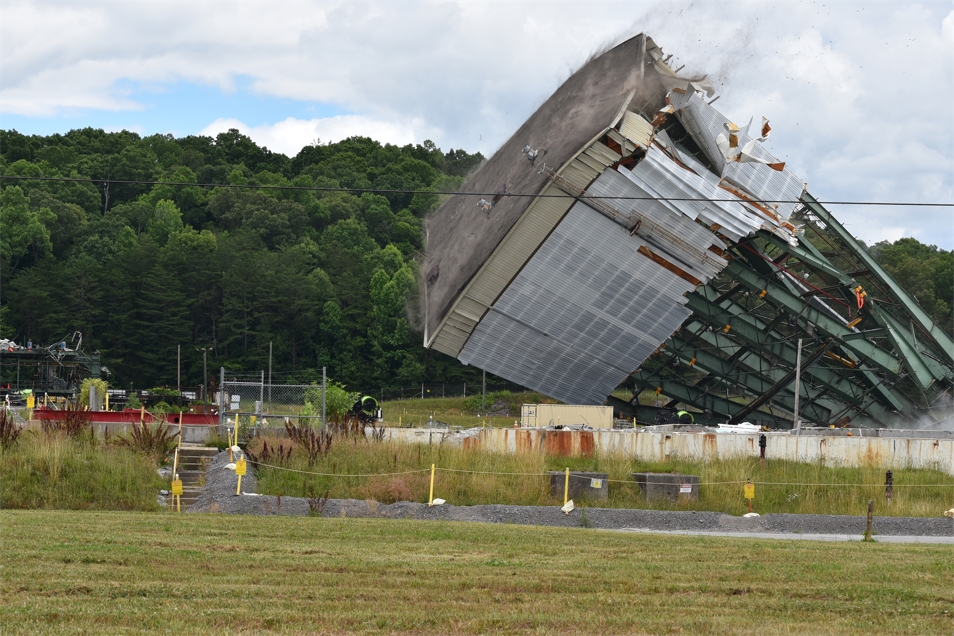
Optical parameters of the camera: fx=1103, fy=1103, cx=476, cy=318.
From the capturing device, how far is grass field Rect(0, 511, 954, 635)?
9.70 m

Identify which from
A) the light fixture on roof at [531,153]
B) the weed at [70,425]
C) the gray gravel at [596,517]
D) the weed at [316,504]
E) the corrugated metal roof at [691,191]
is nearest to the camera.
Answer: the weed at [316,504]

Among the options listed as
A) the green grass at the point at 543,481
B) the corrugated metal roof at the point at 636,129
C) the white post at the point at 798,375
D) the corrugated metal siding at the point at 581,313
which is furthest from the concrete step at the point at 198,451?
the white post at the point at 798,375

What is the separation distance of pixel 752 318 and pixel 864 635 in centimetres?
2566

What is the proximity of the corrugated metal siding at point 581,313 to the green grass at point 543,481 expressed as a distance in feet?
21.4

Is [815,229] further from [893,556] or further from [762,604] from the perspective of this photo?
[762,604]

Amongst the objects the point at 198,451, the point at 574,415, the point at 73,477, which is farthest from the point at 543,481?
the point at 574,415

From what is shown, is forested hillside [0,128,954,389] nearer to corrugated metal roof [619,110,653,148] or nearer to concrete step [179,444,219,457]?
corrugated metal roof [619,110,653,148]

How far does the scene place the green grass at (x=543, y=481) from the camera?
2323 centimetres

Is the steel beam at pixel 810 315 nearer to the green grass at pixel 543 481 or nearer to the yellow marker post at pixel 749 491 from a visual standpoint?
the green grass at pixel 543 481

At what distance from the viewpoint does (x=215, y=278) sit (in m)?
92.4

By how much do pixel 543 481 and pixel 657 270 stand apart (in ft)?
31.1

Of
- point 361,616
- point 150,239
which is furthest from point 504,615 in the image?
point 150,239

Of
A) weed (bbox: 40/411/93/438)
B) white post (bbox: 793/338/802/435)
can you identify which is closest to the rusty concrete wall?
white post (bbox: 793/338/802/435)

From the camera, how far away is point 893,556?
14.6 metres
